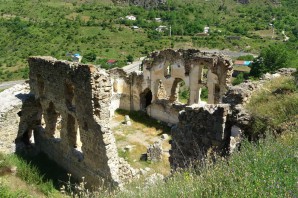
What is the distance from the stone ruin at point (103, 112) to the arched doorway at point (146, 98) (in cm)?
69

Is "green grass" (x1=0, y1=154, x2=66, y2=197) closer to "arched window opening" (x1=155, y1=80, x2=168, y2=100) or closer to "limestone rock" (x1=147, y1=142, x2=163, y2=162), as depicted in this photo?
"limestone rock" (x1=147, y1=142, x2=163, y2=162)

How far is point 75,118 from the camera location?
12844 mm

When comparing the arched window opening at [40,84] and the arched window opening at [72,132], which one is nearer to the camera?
the arched window opening at [72,132]

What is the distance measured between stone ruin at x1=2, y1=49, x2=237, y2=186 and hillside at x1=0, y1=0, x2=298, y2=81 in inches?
1045

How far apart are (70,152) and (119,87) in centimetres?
873

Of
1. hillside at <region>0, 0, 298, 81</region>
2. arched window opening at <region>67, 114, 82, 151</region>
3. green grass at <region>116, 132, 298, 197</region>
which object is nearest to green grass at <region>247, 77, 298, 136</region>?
green grass at <region>116, 132, 298, 197</region>

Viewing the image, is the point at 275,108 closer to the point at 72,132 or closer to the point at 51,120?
the point at 72,132

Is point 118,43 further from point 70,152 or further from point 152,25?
point 70,152

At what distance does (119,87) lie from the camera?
842 inches

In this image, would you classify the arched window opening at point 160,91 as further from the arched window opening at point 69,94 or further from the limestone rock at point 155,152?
the arched window opening at point 69,94

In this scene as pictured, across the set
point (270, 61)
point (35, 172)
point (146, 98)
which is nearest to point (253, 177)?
point (35, 172)

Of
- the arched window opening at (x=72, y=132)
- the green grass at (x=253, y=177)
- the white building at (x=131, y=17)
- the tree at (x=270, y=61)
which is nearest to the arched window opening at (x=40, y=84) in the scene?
the arched window opening at (x=72, y=132)

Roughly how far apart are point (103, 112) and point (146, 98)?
9.68 meters

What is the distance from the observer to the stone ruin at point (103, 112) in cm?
820
